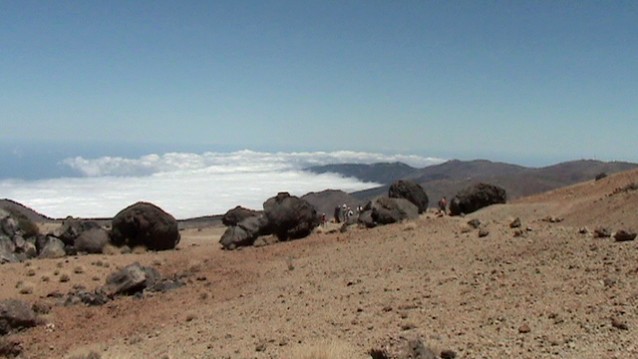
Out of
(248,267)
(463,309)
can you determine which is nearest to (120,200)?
(248,267)

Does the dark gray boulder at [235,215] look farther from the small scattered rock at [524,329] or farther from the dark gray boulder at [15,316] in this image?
the small scattered rock at [524,329]

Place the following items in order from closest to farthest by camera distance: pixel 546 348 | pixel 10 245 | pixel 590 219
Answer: pixel 546 348 < pixel 590 219 < pixel 10 245

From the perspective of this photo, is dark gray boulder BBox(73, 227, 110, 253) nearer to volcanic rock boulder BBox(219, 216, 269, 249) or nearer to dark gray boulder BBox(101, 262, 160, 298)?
volcanic rock boulder BBox(219, 216, 269, 249)

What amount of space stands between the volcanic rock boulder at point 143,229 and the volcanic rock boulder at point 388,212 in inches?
484

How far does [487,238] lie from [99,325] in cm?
1427

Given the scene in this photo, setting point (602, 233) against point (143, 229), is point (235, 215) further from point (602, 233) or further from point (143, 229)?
point (602, 233)

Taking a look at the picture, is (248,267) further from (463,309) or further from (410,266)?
(463,309)

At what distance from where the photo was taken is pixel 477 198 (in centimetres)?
3597

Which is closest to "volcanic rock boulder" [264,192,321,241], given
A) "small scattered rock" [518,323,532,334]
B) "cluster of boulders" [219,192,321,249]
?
"cluster of boulders" [219,192,321,249]

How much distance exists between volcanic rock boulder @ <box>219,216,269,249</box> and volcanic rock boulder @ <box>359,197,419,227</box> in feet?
20.0

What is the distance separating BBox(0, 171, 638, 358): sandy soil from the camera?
1100 cm

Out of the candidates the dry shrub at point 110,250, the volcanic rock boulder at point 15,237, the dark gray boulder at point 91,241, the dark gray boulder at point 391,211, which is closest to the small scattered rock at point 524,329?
the dark gray boulder at point 391,211

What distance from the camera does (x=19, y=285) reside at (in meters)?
24.1

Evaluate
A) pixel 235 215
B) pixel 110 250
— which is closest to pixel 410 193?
pixel 235 215
